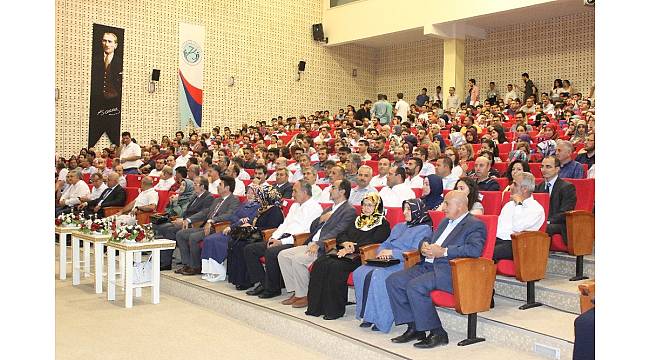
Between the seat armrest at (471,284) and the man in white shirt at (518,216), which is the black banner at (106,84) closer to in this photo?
the man in white shirt at (518,216)

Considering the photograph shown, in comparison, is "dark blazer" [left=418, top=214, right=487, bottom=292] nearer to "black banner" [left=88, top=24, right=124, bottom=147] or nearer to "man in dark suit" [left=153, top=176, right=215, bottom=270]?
"man in dark suit" [left=153, top=176, right=215, bottom=270]

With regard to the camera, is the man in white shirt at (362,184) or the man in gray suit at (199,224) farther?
the man in gray suit at (199,224)

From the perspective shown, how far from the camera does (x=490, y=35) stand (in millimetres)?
16172

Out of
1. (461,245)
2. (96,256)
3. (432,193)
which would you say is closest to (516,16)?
(432,193)

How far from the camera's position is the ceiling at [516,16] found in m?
13.3

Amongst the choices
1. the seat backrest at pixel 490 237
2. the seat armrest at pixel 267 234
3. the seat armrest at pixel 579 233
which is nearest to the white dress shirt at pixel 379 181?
the seat armrest at pixel 267 234

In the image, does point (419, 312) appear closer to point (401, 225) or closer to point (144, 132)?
point (401, 225)

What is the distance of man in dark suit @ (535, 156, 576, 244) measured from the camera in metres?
4.91

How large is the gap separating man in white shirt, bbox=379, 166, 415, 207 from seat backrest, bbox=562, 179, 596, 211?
1.52 m

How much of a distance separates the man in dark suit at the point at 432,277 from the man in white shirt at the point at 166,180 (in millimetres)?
5438

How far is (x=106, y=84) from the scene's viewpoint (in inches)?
556
